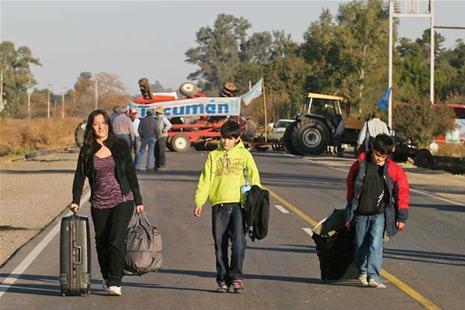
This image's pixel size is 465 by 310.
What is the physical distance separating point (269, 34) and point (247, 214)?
17358cm

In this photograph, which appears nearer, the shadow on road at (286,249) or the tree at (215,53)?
the shadow on road at (286,249)

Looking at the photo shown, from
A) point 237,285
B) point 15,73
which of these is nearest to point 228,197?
point 237,285

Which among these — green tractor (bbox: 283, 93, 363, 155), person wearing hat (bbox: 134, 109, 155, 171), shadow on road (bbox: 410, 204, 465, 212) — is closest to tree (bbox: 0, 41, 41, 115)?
green tractor (bbox: 283, 93, 363, 155)

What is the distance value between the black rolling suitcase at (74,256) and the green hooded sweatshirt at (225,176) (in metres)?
1.16

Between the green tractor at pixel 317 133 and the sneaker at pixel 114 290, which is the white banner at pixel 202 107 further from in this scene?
the sneaker at pixel 114 290

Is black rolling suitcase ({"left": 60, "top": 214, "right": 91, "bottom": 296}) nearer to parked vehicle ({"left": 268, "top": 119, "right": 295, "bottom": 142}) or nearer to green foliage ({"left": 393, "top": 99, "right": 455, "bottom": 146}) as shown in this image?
green foliage ({"left": 393, "top": 99, "right": 455, "bottom": 146})

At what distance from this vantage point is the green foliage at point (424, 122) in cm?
5253

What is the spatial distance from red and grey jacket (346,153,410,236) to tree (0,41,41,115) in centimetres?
12548

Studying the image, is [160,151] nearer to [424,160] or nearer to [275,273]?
[424,160]

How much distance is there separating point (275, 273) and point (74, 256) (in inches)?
106

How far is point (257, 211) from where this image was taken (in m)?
11.5

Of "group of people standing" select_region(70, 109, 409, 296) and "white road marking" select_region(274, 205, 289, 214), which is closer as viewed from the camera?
"group of people standing" select_region(70, 109, 409, 296)

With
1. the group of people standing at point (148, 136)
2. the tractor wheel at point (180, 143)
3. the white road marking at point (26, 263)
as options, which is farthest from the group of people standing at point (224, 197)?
the tractor wheel at point (180, 143)

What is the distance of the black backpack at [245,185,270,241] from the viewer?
11477 mm
